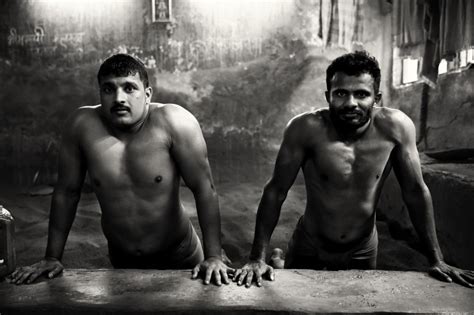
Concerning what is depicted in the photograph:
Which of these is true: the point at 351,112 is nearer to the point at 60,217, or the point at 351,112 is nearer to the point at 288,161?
the point at 288,161

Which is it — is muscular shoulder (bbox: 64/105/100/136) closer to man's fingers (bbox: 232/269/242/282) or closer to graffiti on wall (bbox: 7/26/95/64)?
man's fingers (bbox: 232/269/242/282)

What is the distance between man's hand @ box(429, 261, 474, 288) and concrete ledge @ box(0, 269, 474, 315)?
48 mm

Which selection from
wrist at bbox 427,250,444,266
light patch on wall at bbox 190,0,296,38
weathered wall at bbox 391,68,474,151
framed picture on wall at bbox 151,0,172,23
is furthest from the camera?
light patch on wall at bbox 190,0,296,38

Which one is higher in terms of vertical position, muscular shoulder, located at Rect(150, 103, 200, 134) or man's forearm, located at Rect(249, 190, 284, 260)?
muscular shoulder, located at Rect(150, 103, 200, 134)

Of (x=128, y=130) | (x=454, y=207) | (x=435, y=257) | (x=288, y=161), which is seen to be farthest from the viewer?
(x=454, y=207)

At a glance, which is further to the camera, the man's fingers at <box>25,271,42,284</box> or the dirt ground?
the dirt ground

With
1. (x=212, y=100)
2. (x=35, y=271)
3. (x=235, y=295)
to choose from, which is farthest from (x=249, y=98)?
(x=235, y=295)

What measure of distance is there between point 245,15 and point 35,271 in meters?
6.19

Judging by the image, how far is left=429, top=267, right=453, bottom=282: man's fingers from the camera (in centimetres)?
214

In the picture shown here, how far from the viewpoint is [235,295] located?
1920 millimetres

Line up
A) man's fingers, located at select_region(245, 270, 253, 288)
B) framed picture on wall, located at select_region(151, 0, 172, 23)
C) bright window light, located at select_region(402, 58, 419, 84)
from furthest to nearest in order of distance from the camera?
framed picture on wall, located at select_region(151, 0, 172, 23) → bright window light, located at select_region(402, 58, 419, 84) → man's fingers, located at select_region(245, 270, 253, 288)

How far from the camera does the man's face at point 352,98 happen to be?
2445mm

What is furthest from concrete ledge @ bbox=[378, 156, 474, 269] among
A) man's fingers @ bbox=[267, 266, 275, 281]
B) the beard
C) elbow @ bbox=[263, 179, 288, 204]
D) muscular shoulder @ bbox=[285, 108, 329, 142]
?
man's fingers @ bbox=[267, 266, 275, 281]

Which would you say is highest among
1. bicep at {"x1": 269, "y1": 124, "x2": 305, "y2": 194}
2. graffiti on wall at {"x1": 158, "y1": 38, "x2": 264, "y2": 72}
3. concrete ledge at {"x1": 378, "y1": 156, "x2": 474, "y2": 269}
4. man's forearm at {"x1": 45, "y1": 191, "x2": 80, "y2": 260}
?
graffiti on wall at {"x1": 158, "y1": 38, "x2": 264, "y2": 72}
